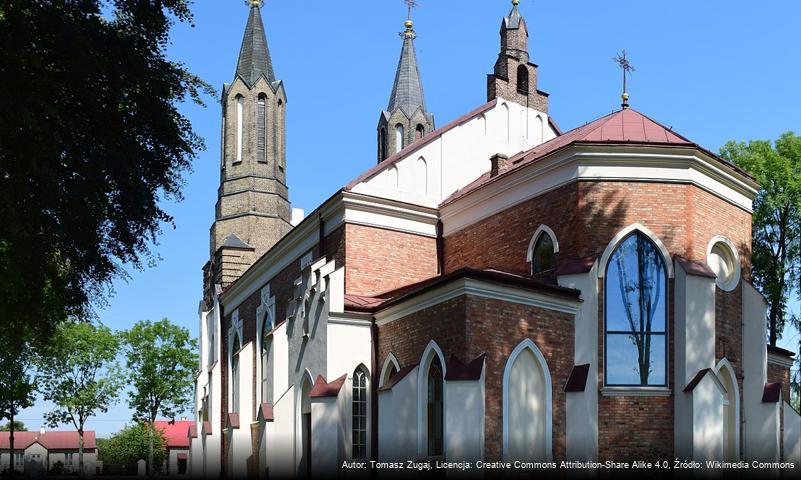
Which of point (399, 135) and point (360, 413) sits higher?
point (399, 135)

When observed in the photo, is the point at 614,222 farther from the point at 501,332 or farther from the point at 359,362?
the point at 359,362

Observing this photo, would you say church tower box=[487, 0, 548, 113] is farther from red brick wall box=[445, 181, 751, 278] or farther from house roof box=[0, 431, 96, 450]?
house roof box=[0, 431, 96, 450]

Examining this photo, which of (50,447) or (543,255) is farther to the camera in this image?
(50,447)

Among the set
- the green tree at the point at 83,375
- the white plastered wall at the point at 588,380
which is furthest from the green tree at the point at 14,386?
the white plastered wall at the point at 588,380

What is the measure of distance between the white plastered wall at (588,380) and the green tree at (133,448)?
49.7 meters

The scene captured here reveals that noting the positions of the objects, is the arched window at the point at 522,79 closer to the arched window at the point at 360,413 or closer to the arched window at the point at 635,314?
the arched window at the point at 635,314

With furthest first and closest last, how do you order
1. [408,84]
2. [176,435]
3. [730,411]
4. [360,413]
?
1. [176,435]
2. [408,84]
3. [360,413]
4. [730,411]

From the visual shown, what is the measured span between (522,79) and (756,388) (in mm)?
12033

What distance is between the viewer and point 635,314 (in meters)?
19.0

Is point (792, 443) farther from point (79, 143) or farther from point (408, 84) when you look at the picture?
point (408, 84)

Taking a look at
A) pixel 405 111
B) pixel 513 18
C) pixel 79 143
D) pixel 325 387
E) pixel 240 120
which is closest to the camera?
pixel 79 143

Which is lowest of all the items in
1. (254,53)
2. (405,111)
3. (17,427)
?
(17,427)

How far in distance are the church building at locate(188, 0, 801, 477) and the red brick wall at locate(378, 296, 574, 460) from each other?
0.04m

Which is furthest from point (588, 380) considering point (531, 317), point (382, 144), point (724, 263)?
point (382, 144)
